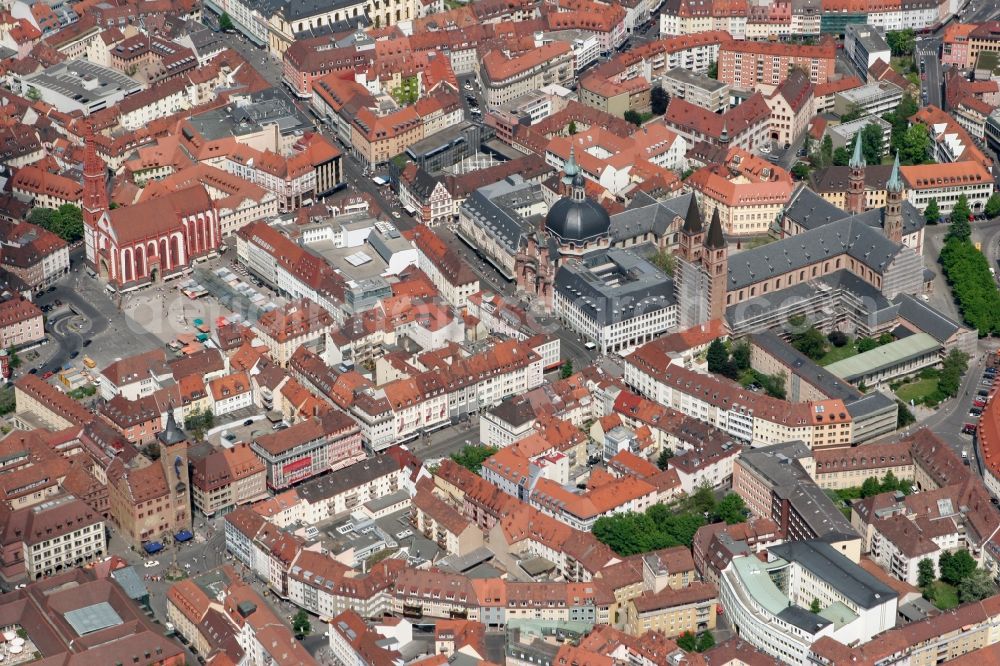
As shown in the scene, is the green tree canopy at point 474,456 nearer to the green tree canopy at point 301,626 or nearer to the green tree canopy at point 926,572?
the green tree canopy at point 301,626

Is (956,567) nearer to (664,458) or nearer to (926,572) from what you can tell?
(926,572)

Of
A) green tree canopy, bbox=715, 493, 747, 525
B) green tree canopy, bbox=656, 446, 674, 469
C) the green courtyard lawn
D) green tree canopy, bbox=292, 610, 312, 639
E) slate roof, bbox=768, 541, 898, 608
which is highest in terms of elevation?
slate roof, bbox=768, 541, 898, 608

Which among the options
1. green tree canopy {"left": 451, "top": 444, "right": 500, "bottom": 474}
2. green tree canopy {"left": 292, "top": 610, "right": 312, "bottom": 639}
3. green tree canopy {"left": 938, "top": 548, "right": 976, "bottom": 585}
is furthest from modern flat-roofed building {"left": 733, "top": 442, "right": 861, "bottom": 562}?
green tree canopy {"left": 292, "top": 610, "right": 312, "bottom": 639}

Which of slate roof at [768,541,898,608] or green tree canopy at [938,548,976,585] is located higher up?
slate roof at [768,541,898,608]

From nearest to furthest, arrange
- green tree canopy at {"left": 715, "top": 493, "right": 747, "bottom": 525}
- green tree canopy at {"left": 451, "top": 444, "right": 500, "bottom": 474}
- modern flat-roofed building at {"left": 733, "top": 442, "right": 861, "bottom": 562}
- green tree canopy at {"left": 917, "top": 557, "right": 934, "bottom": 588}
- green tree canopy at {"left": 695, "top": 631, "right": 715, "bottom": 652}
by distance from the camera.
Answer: green tree canopy at {"left": 695, "top": 631, "right": 715, "bottom": 652}
green tree canopy at {"left": 917, "top": 557, "right": 934, "bottom": 588}
modern flat-roofed building at {"left": 733, "top": 442, "right": 861, "bottom": 562}
green tree canopy at {"left": 715, "top": 493, "right": 747, "bottom": 525}
green tree canopy at {"left": 451, "top": 444, "right": 500, "bottom": 474}

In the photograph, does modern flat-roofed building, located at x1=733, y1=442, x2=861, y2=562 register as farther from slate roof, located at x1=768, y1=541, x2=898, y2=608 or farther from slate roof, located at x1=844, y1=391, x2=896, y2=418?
slate roof, located at x1=844, y1=391, x2=896, y2=418

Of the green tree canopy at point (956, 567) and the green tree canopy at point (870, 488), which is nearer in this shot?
the green tree canopy at point (956, 567)

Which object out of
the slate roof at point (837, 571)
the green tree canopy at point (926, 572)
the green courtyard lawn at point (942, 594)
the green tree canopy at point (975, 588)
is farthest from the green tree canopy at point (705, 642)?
the green tree canopy at point (975, 588)

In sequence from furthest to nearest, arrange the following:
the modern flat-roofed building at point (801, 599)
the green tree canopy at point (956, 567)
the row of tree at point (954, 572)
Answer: the green tree canopy at point (956, 567) → the row of tree at point (954, 572) → the modern flat-roofed building at point (801, 599)
